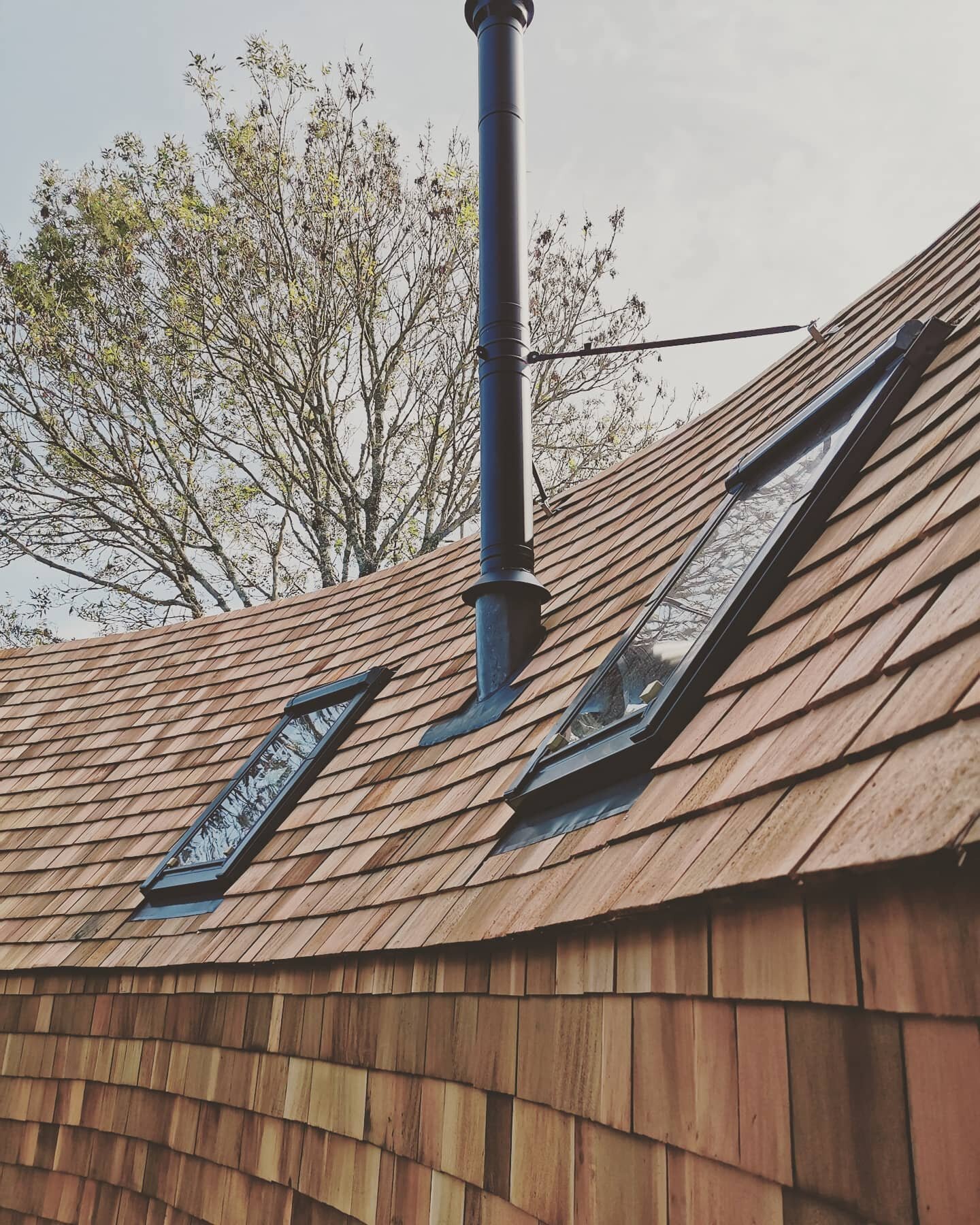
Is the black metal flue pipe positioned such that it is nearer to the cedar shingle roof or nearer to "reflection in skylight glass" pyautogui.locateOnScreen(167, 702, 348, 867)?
the cedar shingle roof

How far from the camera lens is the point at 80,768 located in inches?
302

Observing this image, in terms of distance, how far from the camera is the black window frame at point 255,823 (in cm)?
521

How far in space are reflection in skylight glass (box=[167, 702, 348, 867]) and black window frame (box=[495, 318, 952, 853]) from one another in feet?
8.08

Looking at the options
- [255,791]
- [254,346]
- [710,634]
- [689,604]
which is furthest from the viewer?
[254,346]

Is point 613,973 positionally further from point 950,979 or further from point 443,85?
point 443,85

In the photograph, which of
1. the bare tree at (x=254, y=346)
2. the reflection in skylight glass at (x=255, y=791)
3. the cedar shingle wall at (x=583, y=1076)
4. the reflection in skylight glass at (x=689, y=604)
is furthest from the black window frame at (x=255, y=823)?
the bare tree at (x=254, y=346)

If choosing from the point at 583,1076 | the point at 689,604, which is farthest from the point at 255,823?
the point at 583,1076

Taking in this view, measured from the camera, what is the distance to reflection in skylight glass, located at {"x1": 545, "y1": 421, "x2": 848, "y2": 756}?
3.04m

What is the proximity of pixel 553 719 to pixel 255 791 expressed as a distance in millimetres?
2579

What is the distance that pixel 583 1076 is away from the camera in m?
2.44

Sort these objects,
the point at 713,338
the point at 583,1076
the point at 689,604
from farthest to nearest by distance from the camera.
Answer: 1. the point at 713,338
2. the point at 689,604
3. the point at 583,1076

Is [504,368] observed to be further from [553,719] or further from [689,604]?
[689,604]

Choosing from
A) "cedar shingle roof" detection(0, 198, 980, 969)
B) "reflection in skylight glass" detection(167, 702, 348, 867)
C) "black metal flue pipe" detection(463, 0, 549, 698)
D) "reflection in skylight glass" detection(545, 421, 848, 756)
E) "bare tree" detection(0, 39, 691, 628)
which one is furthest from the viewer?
"bare tree" detection(0, 39, 691, 628)

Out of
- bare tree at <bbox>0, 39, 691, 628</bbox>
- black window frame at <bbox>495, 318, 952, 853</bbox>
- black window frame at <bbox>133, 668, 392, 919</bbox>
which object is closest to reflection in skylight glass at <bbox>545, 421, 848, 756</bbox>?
black window frame at <bbox>495, 318, 952, 853</bbox>
